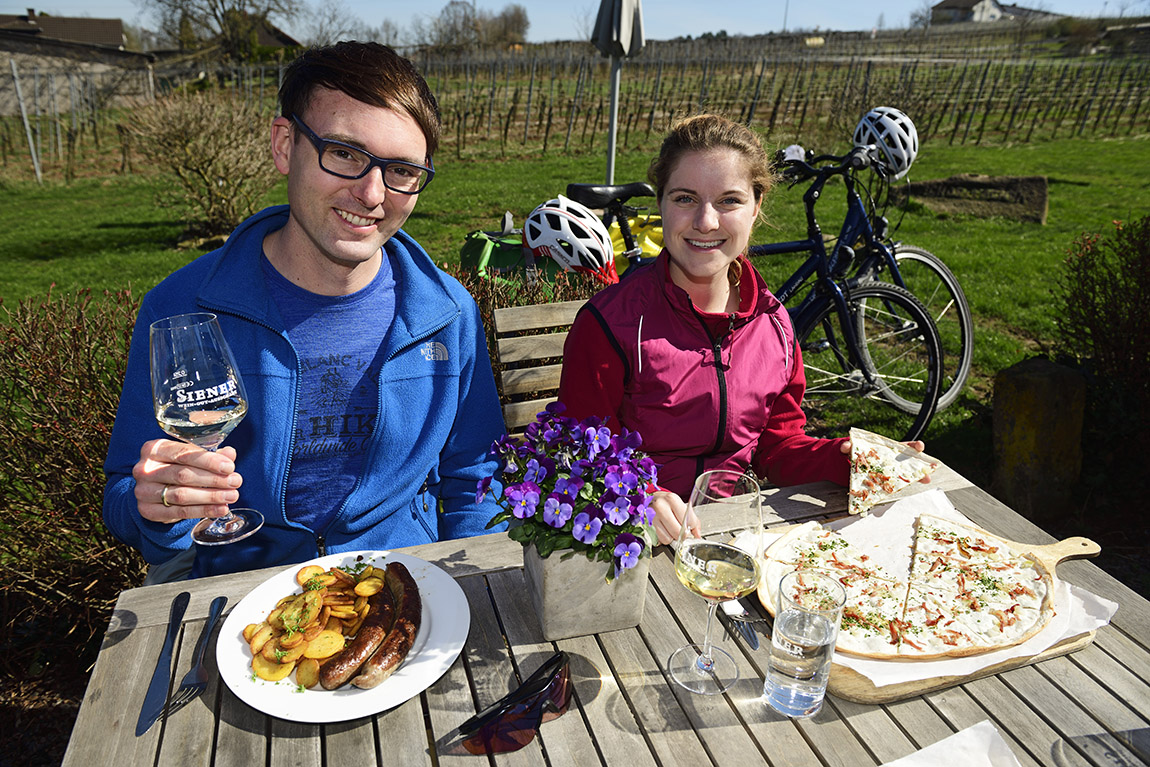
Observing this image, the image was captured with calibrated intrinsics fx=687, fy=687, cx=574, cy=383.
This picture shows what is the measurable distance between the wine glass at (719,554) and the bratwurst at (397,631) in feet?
1.77

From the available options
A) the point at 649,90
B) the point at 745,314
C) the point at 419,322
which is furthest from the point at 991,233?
the point at 649,90

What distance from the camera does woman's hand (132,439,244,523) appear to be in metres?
1.42

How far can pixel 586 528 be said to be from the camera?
51.4 inches

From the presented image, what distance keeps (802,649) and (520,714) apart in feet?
1.80

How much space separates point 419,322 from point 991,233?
11.0 m

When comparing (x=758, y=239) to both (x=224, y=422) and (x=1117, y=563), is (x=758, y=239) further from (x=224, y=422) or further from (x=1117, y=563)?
(x=224, y=422)

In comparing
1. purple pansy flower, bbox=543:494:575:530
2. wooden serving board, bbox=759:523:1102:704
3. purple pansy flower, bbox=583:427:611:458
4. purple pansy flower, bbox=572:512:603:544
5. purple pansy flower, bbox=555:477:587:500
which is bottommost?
wooden serving board, bbox=759:523:1102:704

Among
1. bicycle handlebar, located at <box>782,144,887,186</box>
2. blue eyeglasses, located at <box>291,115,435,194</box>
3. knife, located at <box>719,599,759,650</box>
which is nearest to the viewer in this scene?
knife, located at <box>719,599,759,650</box>

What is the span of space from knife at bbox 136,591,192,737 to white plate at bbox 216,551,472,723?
100 mm

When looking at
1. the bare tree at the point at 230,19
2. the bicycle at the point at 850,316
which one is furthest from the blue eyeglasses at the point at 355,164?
the bare tree at the point at 230,19

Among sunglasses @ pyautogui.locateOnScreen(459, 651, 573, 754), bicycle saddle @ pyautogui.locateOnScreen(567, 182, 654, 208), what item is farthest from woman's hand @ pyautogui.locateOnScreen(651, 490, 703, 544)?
bicycle saddle @ pyautogui.locateOnScreen(567, 182, 654, 208)

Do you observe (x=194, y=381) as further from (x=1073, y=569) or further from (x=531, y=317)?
(x=1073, y=569)

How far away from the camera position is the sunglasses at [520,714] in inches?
48.6

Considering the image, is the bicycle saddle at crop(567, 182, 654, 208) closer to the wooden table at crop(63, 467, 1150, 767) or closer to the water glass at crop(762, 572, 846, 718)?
the wooden table at crop(63, 467, 1150, 767)
